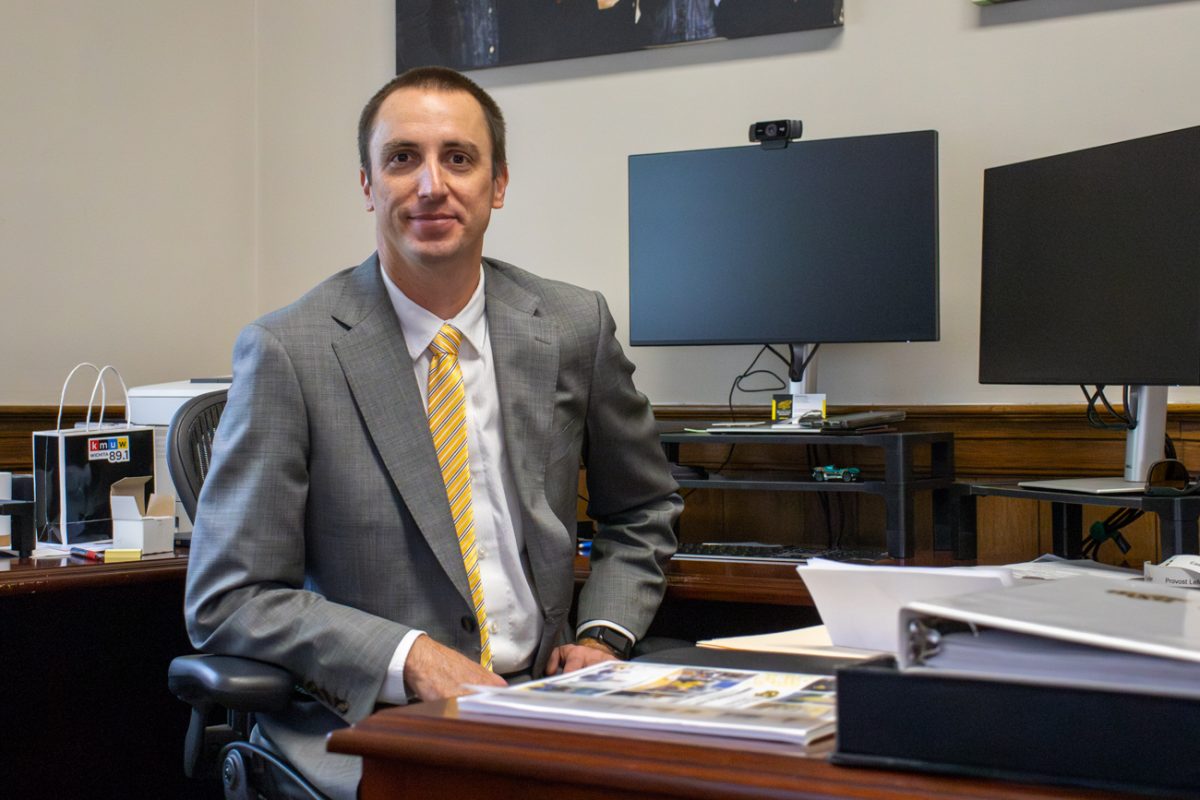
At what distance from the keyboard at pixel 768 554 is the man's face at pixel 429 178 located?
0.66 metres

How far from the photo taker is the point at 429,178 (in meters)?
1.59

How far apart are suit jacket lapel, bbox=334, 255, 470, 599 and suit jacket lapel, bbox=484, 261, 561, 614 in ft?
0.40

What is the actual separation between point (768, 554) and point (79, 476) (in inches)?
45.2

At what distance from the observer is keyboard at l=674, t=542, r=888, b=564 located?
6.41ft

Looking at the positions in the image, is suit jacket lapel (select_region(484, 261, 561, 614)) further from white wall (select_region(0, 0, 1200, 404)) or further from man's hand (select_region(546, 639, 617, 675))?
white wall (select_region(0, 0, 1200, 404))

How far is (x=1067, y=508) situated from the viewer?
1.95m

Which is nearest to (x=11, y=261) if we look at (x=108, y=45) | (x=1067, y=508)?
(x=108, y=45)

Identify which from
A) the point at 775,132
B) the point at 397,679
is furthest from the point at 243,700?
the point at 775,132

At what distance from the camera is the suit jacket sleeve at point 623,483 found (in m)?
1.71

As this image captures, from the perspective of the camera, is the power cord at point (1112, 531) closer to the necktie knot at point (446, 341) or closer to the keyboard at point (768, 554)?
the keyboard at point (768, 554)

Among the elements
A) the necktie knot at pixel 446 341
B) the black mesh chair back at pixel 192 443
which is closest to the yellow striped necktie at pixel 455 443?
the necktie knot at pixel 446 341

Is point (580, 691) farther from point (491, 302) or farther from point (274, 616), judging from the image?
point (491, 302)

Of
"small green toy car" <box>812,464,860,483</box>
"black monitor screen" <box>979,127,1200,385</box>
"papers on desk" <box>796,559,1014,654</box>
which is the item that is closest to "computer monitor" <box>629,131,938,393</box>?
"black monitor screen" <box>979,127,1200,385</box>

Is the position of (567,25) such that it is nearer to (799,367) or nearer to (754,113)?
(754,113)
